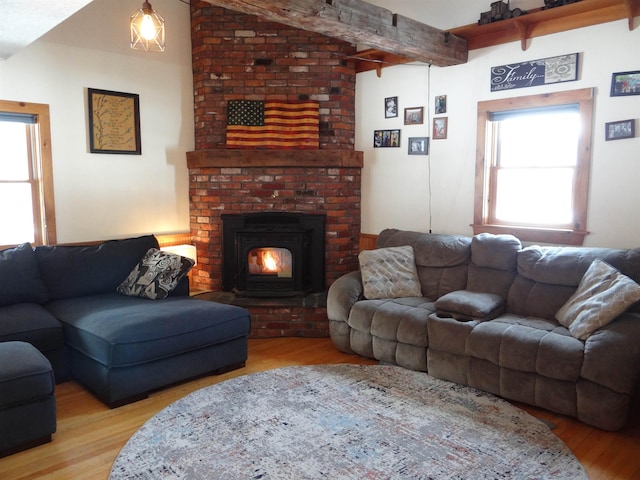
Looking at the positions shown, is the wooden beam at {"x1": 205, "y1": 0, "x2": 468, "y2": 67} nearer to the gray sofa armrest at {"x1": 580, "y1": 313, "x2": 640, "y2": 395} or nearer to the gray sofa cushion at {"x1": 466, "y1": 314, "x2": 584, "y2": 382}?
the gray sofa cushion at {"x1": 466, "y1": 314, "x2": 584, "y2": 382}

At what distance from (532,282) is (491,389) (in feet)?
2.95

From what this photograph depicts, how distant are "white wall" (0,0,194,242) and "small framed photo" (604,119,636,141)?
12.1 ft

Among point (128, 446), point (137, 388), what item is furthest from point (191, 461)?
point (137, 388)

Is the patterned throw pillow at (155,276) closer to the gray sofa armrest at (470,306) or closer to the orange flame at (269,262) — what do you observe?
the orange flame at (269,262)

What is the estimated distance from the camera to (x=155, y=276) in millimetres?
3969

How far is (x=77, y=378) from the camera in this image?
347cm

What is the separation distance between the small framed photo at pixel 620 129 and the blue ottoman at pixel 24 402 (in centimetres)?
391

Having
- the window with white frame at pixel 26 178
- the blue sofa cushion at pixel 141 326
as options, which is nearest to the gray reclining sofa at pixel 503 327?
the blue sofa cushion at pixel 141 326

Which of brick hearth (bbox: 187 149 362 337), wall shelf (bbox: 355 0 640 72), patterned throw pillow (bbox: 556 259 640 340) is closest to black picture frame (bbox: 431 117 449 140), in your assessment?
wall shelf (bbox: 355 0 640 72)

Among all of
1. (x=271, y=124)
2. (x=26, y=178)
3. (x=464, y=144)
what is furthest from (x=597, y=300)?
(x=26, y=178)

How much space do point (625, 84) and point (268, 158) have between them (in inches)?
116

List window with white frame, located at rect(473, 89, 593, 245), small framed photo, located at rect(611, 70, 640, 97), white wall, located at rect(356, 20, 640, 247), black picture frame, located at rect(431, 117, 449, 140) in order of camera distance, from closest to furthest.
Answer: small framed photo, located at rect(611, 70, 640, 97)
white wall, located at rect(356, 20, 640, 247)
window with white frame, located at rect(473, 89, 593, 245)
black picture frame, located at rect(431, 117, 449, 140)

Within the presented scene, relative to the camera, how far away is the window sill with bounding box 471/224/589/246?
3.79m

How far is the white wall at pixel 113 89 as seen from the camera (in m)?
4.17
